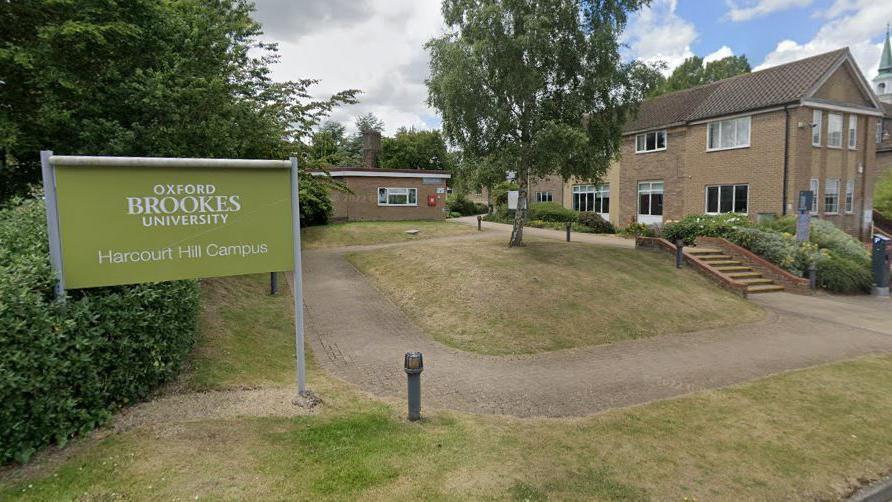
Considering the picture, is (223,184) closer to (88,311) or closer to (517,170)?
(88,311)

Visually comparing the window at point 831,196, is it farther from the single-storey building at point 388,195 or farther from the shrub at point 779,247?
the single-storey building at point 388,195

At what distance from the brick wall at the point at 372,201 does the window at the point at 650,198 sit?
12.7m

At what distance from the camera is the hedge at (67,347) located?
3.70m

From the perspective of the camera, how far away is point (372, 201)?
3012 cm

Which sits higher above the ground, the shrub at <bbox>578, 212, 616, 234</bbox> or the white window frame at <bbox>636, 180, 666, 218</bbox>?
the white window frame at <bbox>636, 180, 666, 218</bbox>

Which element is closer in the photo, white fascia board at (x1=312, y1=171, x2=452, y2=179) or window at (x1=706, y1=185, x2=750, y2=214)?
window at (x1=706, y1=185, x2=750, y2=214)

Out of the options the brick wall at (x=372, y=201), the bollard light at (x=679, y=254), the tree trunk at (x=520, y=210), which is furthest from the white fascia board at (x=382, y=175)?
the bollard light at (x=679, y=254)

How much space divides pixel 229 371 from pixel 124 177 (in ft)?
8.76

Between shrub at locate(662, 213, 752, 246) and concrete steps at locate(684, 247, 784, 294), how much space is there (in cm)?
118

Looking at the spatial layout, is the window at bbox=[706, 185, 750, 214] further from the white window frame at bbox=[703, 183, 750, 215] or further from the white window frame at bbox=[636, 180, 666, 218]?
the white window frame at bbox=[636, 180, 666, 218]

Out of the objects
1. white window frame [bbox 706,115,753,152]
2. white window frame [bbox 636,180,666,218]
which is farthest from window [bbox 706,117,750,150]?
white window frame [bbox 636,180,666,218]

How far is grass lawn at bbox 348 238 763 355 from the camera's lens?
9359mm

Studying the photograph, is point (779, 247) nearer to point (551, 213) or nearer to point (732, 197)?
point (732, 197)

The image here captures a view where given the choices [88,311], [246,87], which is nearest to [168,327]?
[88,311]
